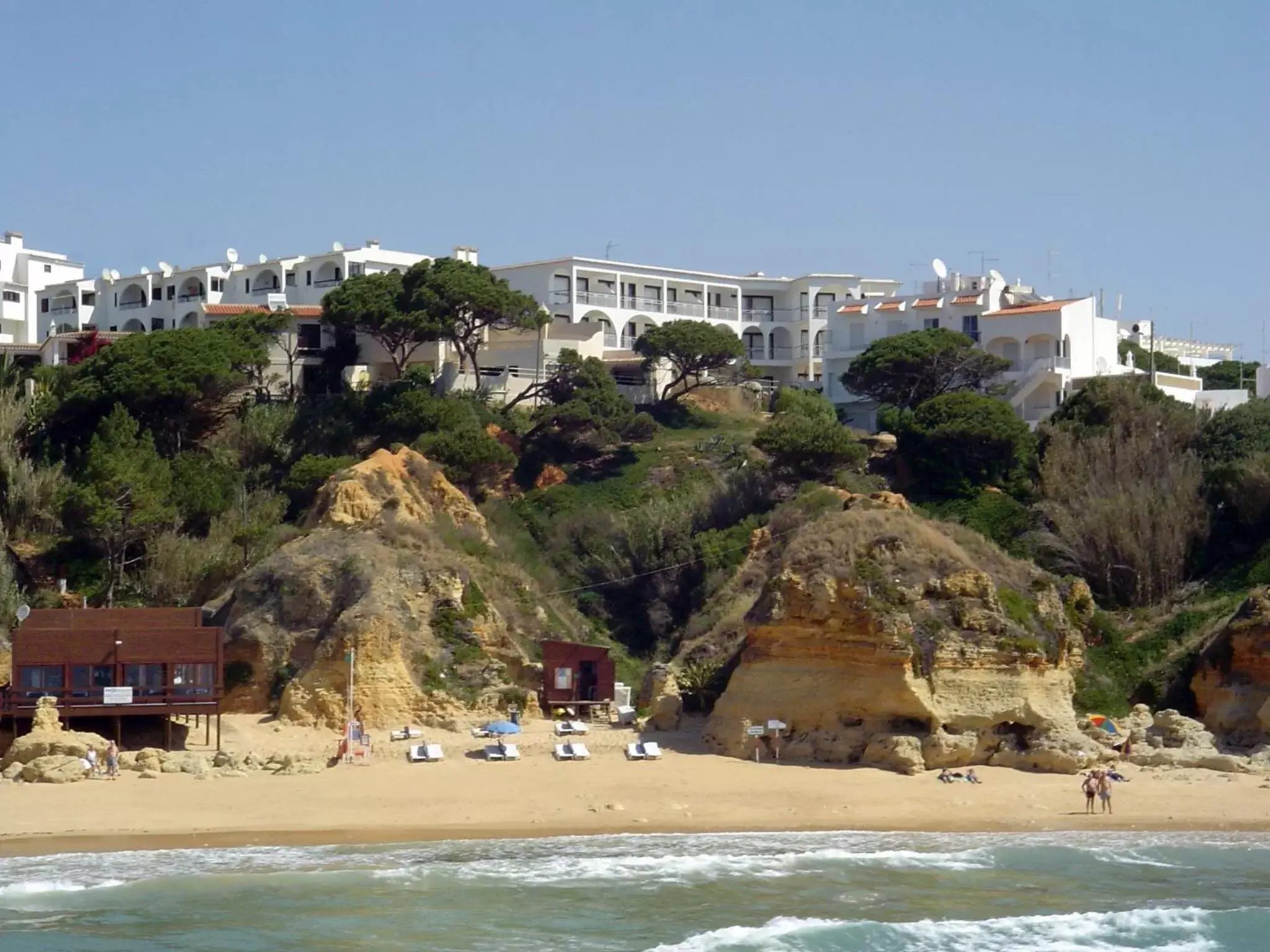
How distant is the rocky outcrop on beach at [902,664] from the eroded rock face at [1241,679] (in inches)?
134

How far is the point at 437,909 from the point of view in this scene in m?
25.8

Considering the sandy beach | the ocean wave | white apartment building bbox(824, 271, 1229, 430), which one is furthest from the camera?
white apartment building bbox(824, 271, 1229, 430)

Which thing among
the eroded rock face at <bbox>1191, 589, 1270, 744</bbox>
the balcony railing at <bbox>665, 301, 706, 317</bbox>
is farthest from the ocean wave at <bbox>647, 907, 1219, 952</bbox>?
the balcony railing at <bbox>665, 301, 706, 317</bbox>

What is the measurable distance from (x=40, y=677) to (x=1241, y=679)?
956 inches

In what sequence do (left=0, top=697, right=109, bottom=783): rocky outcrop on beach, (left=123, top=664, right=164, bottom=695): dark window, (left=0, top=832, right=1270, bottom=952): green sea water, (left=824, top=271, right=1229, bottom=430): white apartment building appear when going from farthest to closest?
(left=824, top=271, right=1229, bottom=430): white apartment building
(left=123, top=664, right=164, bottom=695): dark window
(left=0, top=697, right=109, bottom=783): rocky outcrop on beach
(left=0, top=832, right=1270, bottom=952): green sea water

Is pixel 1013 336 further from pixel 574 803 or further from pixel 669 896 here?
pixel 669 896

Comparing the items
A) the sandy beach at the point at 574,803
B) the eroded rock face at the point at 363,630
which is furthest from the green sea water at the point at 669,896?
the eroded rock face at the point at 363,630

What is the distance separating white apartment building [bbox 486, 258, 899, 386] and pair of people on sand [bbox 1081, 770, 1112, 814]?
4025cm

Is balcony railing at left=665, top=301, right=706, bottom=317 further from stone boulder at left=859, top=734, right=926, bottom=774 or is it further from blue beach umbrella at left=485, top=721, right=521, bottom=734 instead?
stone boulder at left=859, top=734, right=926, bottom=774

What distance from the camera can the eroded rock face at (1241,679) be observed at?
36.1m

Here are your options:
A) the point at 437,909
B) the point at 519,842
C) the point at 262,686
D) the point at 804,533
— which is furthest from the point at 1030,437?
the point at 437,909

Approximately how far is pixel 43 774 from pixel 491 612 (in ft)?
39.5

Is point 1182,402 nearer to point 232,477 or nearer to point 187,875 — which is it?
point 232,477

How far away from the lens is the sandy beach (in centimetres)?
3012
